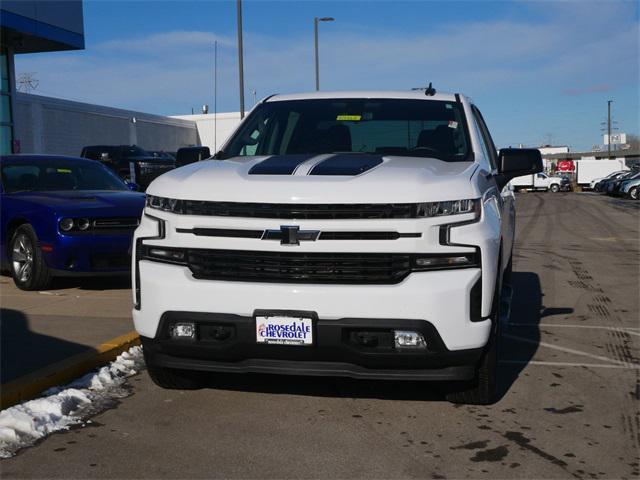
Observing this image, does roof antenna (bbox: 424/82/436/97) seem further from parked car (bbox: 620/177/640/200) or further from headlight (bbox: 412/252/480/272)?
parked car (bbox: 620/177/640/200)

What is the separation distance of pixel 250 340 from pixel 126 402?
111cm

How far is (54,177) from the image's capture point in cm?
944

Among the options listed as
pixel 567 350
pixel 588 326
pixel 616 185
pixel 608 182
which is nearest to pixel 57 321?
pixel 567 350

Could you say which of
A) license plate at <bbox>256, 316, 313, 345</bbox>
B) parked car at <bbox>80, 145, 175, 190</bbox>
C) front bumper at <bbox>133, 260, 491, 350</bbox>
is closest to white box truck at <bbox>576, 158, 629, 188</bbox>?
parked car at <bbox>80, 145, 175, 190</bbox>

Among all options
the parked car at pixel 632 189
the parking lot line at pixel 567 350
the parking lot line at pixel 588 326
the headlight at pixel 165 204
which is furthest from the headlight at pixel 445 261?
the parked car at pixel 632 189

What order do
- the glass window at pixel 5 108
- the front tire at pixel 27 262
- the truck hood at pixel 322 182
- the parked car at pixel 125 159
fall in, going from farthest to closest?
the glass window at pixel 5 108 → the parked car at pixel 125 159 → the front tire at pixel 27 262 → the truck hood at pixel 322 182

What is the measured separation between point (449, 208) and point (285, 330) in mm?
1082

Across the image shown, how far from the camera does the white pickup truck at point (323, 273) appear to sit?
13.4 ft

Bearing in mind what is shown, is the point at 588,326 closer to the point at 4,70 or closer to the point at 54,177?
the point at 54,177

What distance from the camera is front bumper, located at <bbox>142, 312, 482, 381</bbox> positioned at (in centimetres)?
409

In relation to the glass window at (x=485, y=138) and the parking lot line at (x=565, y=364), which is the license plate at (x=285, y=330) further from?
the glass window at (x=485, y=138)

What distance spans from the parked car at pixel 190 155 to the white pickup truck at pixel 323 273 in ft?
4.15

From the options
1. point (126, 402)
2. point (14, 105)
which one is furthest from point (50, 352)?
point (14, 105)

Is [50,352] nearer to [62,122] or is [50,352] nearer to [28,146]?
[28,146]
